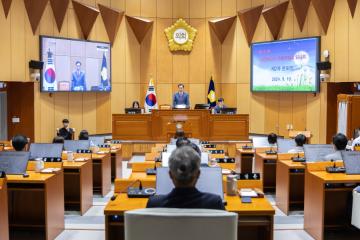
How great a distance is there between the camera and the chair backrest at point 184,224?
8.35 feet

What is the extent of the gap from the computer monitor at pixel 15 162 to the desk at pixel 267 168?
4466 millimetres

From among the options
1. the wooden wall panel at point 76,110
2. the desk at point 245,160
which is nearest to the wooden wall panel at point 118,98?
the wooden wall panel at point 76,110

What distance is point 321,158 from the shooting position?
689 cm

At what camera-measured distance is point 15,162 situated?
20.0ft

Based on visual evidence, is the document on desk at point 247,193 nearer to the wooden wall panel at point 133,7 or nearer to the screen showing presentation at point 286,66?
the screen showing presentation at point 286,66

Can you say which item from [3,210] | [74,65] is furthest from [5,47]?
[3,210]

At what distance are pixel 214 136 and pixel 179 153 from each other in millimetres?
11421

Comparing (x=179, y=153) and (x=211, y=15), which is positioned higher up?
(x=211, y=15)

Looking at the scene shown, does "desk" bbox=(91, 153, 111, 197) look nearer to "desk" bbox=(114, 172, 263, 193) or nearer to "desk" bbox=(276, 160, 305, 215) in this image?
"desk" bbox=(276, 160, 305, 215)

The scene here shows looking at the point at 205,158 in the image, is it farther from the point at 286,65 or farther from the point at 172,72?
the point at 172,72

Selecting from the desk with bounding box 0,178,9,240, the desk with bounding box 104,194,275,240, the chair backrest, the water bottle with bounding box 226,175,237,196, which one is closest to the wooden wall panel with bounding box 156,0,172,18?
the desk with bounding box 0,178,9,240

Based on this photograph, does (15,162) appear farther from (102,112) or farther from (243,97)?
(243,97)

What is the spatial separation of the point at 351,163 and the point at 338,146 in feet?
2.30

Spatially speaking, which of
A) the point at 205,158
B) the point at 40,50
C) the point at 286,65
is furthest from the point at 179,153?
the point at 286,65
